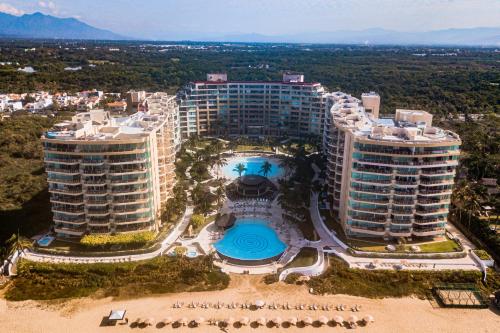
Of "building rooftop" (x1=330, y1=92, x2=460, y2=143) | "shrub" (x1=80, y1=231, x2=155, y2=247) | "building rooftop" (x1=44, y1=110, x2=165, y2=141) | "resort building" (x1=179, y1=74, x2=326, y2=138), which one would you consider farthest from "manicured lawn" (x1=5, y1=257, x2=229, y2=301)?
"resort building" (x1=179, y1=74, x2=326, y2=138)

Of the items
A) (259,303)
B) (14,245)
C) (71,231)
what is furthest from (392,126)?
(14,245)

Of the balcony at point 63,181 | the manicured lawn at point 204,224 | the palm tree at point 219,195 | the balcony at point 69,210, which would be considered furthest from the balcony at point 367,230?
the balcony at point 63,181

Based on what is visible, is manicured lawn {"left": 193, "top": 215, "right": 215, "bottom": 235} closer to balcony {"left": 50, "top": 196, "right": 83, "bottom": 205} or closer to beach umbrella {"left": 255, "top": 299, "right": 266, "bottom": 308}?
balcony {"left": 50, "top": 196, "right": 83, "bottom": 205}

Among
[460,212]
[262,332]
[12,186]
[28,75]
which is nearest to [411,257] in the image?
[460,212]

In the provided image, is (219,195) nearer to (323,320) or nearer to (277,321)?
(277,321)

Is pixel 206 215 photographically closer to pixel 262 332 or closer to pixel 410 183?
pixel 262 332
